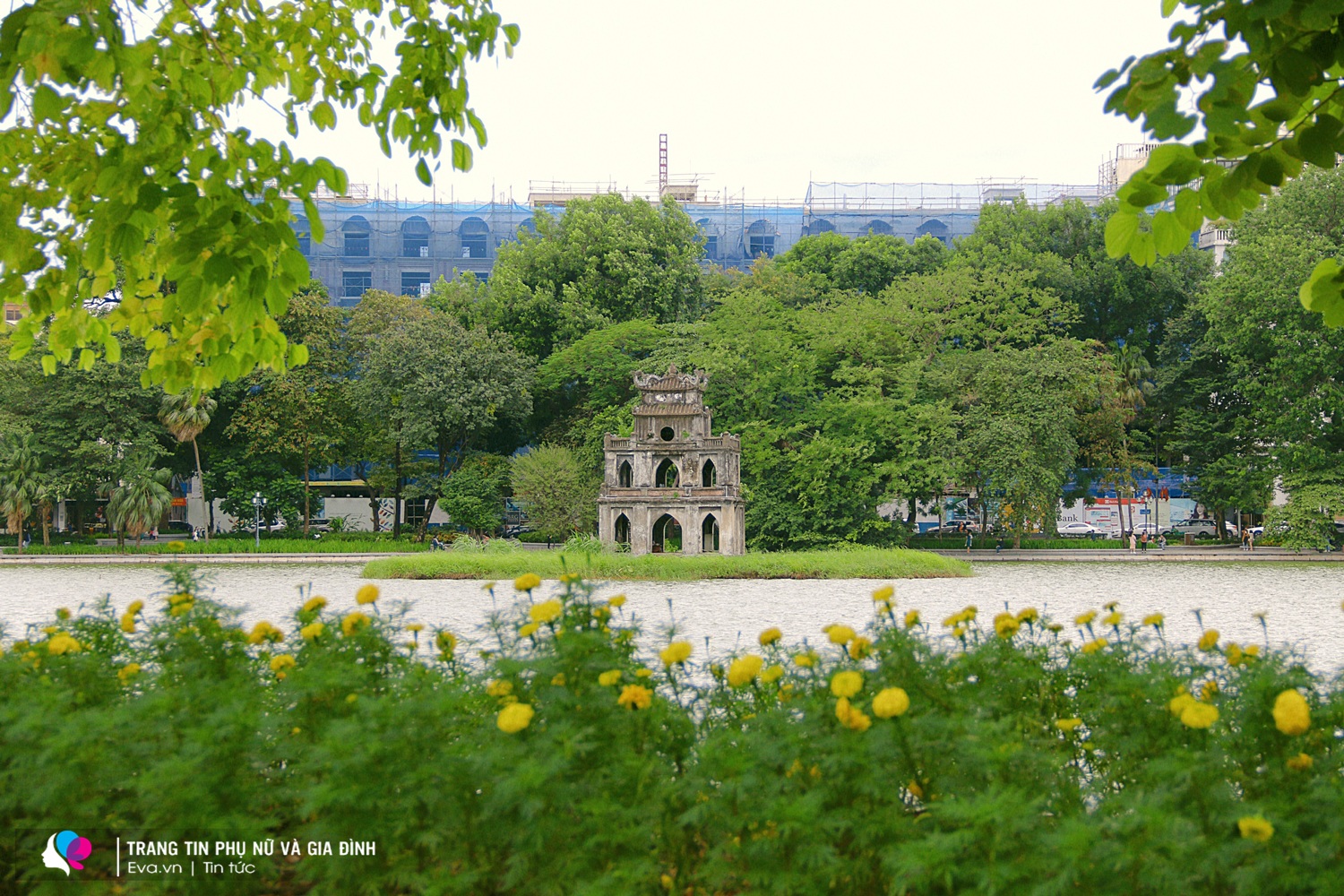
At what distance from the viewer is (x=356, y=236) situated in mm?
54844

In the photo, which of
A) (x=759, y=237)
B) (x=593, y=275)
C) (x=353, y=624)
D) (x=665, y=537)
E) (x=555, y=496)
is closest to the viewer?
(x=353, y=624)

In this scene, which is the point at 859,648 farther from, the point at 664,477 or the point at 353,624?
the point at 664,477

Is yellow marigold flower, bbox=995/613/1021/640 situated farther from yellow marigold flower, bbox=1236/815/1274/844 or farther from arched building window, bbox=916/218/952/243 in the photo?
arched building window, bbox=916/218/952/243

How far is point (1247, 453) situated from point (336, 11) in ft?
Answer: 120

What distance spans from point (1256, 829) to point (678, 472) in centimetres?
2624

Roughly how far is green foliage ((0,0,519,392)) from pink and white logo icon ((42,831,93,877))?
76.9 inches

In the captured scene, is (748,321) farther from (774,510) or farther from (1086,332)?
(1086,332)

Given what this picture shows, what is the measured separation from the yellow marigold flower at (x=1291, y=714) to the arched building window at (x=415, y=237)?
55.9 metres

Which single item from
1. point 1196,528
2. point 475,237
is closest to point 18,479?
point 475,237

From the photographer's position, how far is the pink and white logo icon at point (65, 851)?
2.87m

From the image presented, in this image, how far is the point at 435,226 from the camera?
5516 centimetres

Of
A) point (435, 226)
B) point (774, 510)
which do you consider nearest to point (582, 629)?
point (774, 510)

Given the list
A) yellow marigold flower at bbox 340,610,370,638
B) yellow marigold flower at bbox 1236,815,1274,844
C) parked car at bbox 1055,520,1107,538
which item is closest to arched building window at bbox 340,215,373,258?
parked car at bbox 1055,520,1107,538

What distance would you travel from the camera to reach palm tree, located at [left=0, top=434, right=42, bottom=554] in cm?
3262
